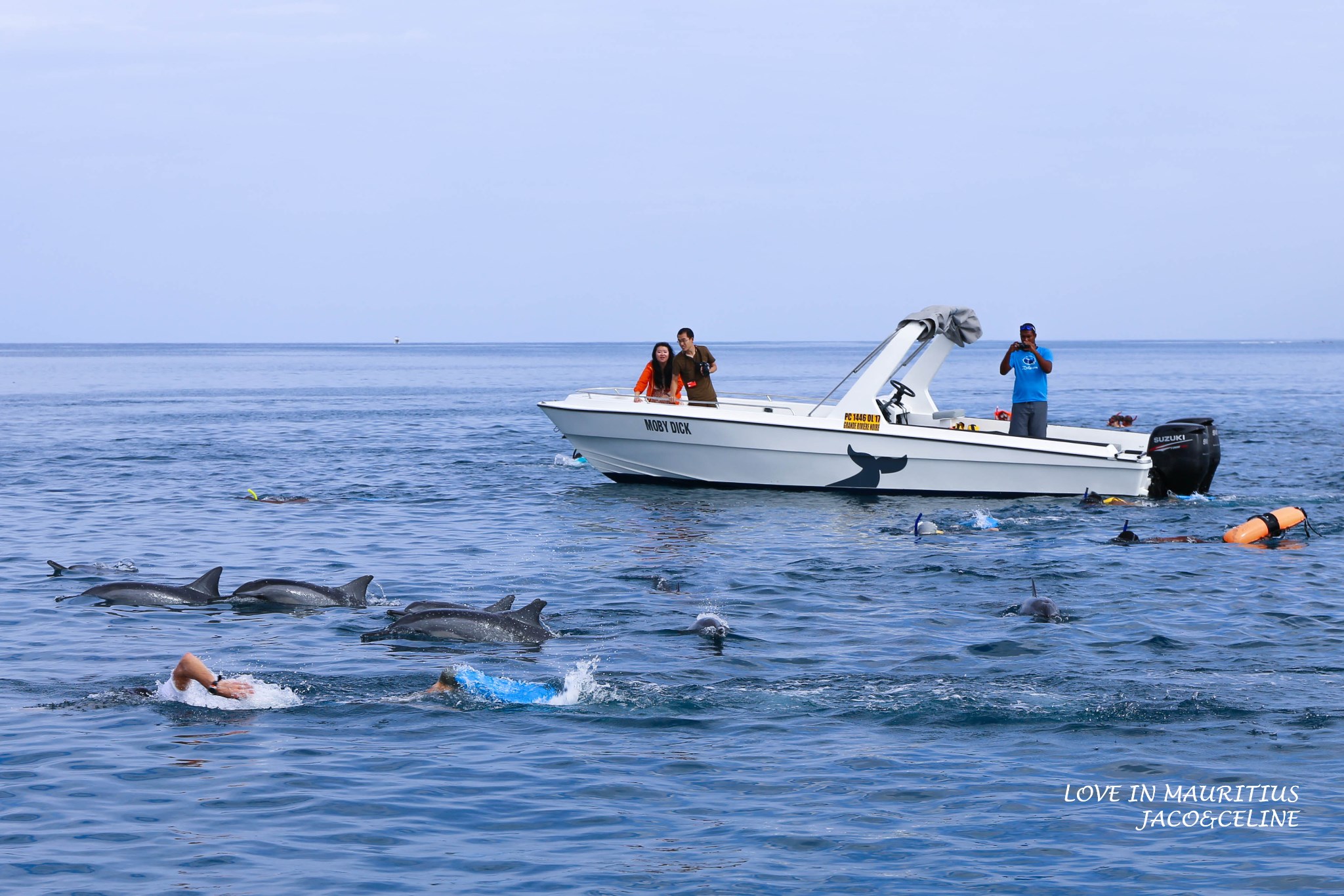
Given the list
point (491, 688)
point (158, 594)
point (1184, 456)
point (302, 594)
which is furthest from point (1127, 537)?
point (158, 594)

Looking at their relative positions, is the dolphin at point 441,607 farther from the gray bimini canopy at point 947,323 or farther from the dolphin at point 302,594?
the gray bimini canopy at point 947,323

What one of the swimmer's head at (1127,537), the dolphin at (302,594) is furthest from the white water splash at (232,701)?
the swimmer's head at (1127,537)

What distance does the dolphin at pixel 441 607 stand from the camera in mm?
11680

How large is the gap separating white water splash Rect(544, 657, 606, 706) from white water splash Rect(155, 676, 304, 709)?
1.97 meters

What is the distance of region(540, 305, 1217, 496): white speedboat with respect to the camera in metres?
20.1

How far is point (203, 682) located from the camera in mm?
9281

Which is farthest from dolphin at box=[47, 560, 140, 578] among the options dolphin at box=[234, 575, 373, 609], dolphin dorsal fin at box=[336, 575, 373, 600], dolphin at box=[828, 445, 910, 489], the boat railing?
dolphin at box=[828, 445, 910, 489]

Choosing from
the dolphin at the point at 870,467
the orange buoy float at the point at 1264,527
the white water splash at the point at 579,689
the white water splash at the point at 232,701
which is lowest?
the white water splash at the point at 232,701

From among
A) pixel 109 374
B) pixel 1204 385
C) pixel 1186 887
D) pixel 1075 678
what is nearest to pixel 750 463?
pixel 1075 678

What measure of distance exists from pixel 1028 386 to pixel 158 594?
13688 mm

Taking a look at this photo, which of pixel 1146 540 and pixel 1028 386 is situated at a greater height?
pixel 1028 386

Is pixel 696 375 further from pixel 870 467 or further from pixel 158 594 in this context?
pixel 158 594

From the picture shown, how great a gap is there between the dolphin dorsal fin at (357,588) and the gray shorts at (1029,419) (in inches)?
461

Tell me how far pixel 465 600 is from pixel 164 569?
443cm
